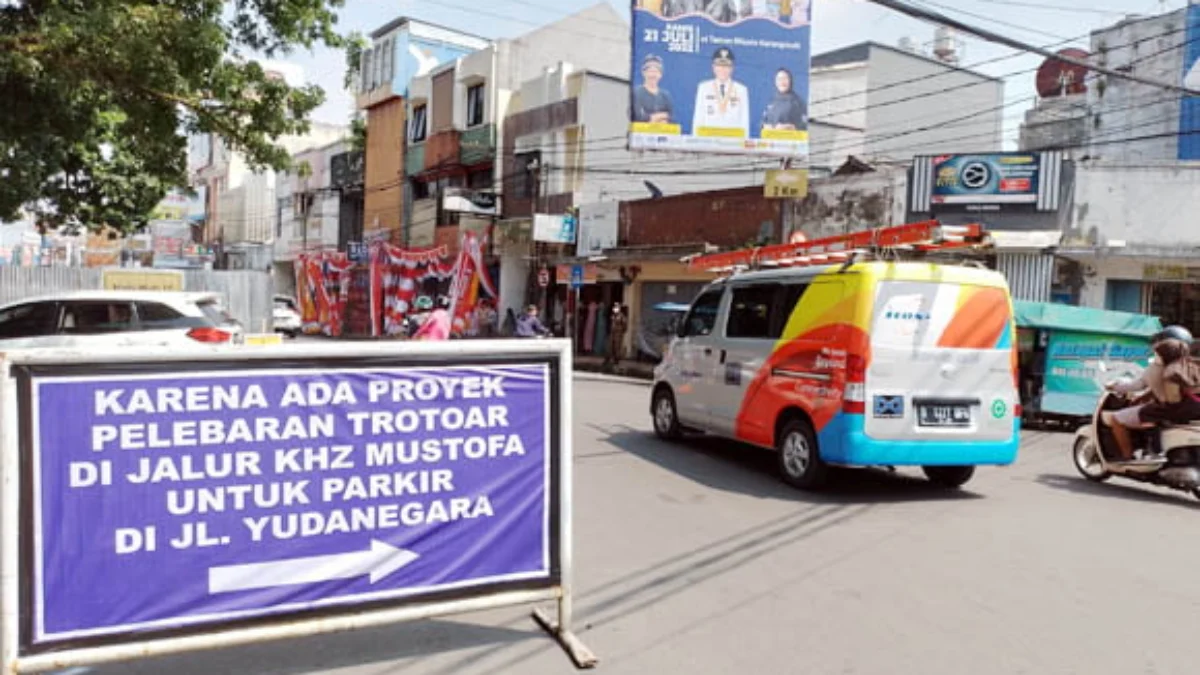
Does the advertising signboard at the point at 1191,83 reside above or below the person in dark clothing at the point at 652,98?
above

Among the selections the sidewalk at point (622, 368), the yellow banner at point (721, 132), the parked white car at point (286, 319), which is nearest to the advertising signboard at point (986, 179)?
the yellow banner at point (721, 132)

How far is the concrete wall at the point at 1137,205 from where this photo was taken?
17.0m

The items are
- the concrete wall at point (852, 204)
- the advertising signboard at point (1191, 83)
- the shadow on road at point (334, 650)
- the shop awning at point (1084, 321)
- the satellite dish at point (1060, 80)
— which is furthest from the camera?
the satellite dish at point (1060, 80)

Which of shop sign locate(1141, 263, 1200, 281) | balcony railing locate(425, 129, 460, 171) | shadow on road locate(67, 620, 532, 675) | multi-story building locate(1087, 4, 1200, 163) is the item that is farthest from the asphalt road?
balcony railing locate(425, 129, 460, 171)

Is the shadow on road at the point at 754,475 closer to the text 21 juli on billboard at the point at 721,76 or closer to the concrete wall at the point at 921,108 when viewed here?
the text 21 juli on billboard at the point at 721,76

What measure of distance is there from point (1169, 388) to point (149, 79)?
10067mm

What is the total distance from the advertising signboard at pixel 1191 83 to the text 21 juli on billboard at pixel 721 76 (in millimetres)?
12878

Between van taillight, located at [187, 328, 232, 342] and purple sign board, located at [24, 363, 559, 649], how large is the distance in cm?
861

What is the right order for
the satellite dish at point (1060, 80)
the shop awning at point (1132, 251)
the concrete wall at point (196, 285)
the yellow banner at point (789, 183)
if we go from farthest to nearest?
the satellite dish at point (1060, 80)
the concrete wall at point (196, 285)
the yellow banner at point (789, 183)
the shop awning at point (1132, 251)

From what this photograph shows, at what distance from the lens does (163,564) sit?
11.4 ft

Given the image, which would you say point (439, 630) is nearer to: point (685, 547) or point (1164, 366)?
point (685, 547)

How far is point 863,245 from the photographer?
8086 mm

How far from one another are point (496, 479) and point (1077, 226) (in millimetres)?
16690

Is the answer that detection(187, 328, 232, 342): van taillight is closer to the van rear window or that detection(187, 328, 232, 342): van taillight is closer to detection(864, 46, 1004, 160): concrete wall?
the van rear window
